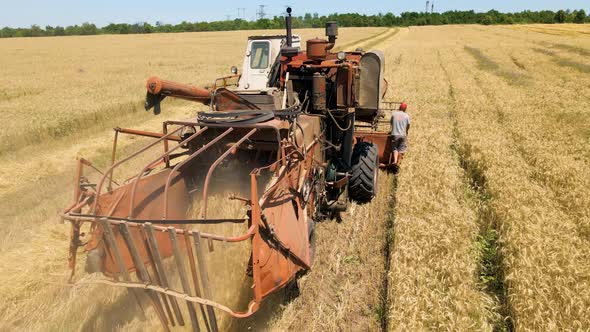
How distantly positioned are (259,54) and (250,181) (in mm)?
3326

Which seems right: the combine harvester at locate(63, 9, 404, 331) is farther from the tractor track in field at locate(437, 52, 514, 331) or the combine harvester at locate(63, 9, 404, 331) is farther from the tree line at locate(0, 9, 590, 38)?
the tree line at locate(0, 9, 590, 38)

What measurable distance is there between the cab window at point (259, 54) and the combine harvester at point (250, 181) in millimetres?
20

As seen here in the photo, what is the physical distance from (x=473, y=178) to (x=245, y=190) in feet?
15.2

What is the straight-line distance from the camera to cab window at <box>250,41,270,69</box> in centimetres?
716

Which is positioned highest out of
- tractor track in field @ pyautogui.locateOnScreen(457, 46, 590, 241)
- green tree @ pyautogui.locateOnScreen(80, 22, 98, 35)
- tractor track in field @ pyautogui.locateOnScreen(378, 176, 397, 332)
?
green tree @ pyautogui.locateOnScreen(80, 22, 98, 35)

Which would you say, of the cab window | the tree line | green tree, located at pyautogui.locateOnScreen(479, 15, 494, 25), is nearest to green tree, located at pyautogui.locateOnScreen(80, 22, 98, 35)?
the tree line

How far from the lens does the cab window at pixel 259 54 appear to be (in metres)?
7.16

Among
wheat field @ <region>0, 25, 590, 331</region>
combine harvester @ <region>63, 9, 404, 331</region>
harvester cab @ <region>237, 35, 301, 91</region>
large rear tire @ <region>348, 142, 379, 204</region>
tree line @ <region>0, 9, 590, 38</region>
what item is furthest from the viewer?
tree line @ <region>0, 9, 590, 38</region>

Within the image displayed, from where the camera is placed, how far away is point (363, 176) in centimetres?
613

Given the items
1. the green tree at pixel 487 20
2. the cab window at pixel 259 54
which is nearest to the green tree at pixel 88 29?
the green tree at pixel 487 20

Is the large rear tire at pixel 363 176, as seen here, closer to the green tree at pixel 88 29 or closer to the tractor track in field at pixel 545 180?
the tractor track in field at pixel 545 180

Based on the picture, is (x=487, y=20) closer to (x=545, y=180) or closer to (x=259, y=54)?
(x=545, y=180)

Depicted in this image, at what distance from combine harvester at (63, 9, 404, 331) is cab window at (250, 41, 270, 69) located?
0.8 inches

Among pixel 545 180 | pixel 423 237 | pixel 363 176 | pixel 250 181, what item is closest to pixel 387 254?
pixel 423 237
